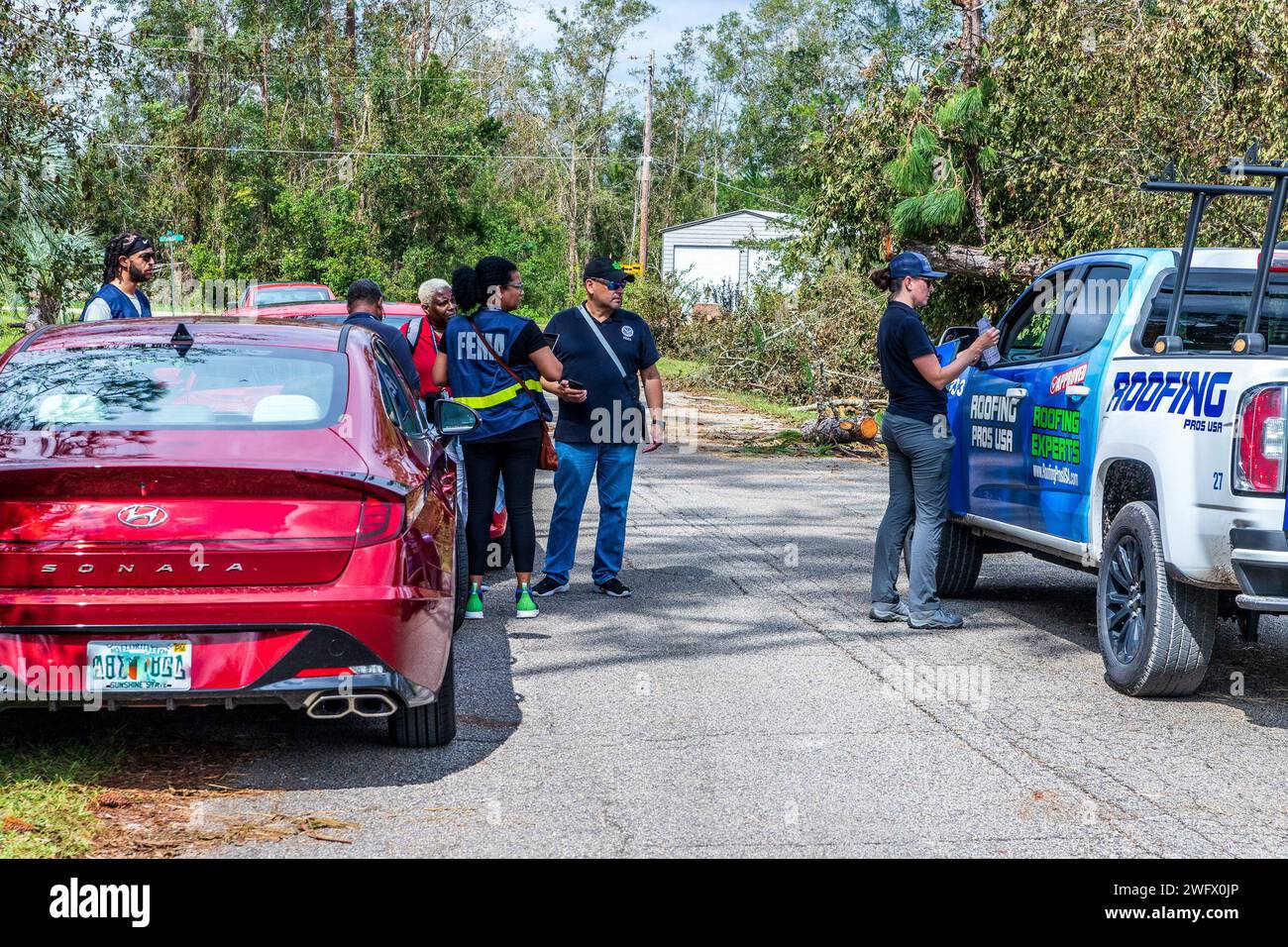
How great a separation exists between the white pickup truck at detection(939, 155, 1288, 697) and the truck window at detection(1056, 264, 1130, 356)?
0.01m

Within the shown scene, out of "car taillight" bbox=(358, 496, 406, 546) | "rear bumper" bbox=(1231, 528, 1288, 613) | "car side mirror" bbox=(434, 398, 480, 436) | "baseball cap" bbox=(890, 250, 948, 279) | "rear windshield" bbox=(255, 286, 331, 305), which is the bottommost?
"rear bumper" bbox=(1231, 528, 1288, 613)

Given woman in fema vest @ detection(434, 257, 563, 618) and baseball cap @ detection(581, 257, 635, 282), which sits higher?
baseball cap @ detection(581, 257, 635, 282)

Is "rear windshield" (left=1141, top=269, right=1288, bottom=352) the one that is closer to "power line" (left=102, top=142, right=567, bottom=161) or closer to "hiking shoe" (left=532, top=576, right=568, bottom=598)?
"hiking shoe" (left=532, top=576, right=568, bottom=598)

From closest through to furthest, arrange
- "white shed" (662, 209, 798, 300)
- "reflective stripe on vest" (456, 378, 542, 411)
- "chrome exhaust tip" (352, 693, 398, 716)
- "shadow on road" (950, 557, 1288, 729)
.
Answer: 1. "chrome exhaust tip" (352, 693, 398, 716)
2. "shadow on road" (950, 557, 1288, 729)
3. "reflective stripe on vest" (456, 378, 542, 411)
4. "white shed" (662, 209, 798, 300)

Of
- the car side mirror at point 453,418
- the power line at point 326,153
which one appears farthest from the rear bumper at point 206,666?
the power line at point 326,153

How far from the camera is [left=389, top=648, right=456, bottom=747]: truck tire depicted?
561 centimetres

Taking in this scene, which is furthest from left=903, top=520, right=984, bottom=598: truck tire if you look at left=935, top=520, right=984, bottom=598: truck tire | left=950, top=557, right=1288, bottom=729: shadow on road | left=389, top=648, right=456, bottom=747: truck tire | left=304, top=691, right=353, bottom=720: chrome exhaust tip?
left=304, top=691, right=353, bottom=720: chrome exhaust tip

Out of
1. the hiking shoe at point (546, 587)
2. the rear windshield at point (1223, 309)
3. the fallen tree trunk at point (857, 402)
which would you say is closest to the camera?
the rear windshield at point (1223, 309)

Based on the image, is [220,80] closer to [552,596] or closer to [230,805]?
[552,596]

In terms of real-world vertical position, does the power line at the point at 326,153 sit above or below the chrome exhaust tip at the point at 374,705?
above

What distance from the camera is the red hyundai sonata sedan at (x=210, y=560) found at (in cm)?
472

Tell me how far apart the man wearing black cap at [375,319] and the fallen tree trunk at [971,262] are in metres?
12.7

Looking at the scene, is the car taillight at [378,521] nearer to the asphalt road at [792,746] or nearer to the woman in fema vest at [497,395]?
the asphalt road at [792,746]

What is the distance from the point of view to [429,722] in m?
5.63
